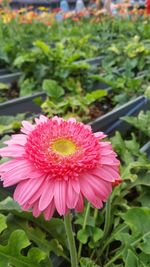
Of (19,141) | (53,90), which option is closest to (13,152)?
(19,141)

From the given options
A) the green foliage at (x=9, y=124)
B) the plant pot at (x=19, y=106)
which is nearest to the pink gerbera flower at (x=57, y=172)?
the green foliage at (x=9, y=124)

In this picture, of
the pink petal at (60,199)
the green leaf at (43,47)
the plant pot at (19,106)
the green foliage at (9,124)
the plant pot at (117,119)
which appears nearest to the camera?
the pink petal at (60,199)

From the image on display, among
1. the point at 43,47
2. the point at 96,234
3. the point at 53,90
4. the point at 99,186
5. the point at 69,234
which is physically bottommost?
the point at 96,234

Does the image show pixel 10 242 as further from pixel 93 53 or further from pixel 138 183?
pixel 93 53

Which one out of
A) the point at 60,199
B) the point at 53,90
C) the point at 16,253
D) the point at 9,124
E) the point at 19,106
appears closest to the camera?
the point at 60,199

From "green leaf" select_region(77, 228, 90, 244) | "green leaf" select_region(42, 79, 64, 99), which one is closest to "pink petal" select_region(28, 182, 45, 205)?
"green leaf" select_region(77, 228, 90, 244)

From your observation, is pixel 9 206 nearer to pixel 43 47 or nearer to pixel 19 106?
pixel 19 106

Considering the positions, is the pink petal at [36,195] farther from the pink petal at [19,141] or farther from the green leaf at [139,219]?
the green leaf at [139,219]
